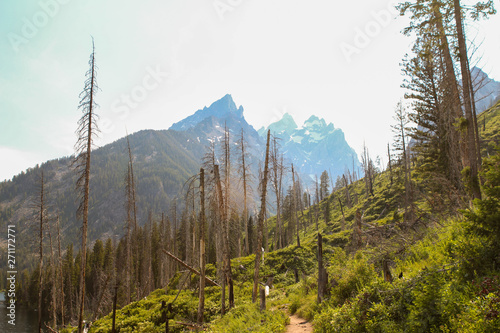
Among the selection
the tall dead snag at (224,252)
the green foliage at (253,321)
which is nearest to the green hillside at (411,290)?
the green foliage at (253,321)

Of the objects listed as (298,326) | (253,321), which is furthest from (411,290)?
(253,321)

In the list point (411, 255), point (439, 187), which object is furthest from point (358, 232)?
point (439, 187)

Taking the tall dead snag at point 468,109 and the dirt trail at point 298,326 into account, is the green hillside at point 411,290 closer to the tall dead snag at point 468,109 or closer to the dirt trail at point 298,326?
the dirt trail at point 298,326

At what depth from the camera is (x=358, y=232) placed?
13.9 meters

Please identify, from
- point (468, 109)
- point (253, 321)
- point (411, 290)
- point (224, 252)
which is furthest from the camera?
point (224, 252)

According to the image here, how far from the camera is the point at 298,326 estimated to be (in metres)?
9.59

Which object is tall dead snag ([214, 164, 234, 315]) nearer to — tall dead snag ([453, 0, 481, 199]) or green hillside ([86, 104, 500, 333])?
green hillside ([86, 104, 500, 333])

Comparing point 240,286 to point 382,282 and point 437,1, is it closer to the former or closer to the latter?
point 382,282

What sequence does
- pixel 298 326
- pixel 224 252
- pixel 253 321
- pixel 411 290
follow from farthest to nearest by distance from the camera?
pixel 224 252, pixel 253 321, pixel 298 326, pixel 411 290

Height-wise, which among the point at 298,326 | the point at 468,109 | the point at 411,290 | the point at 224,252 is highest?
the point at 468,109

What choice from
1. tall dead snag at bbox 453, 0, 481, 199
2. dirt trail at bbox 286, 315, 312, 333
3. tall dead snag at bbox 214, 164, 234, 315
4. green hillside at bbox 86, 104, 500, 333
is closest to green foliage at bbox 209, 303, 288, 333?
green hillside at bbox 86, 104, 500, 333

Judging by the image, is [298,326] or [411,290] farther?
[298,326]

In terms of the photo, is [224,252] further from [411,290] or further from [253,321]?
[411,290]

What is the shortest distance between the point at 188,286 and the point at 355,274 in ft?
57.6
